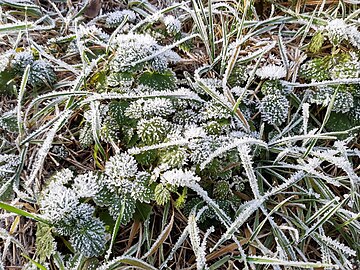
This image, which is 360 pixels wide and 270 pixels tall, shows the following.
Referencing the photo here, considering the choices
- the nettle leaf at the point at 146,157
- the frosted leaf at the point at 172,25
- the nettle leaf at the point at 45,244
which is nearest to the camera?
the nettle leaf at the point at 45,244

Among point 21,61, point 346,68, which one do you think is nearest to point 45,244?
point 21,61

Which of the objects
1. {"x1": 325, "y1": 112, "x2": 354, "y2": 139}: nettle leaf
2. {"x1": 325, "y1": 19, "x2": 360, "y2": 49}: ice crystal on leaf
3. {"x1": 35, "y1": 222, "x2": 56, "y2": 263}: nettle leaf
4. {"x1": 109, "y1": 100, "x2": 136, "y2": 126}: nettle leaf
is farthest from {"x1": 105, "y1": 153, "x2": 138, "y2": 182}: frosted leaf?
{"x1": 325, "y1": 19, "x2": 360, "y2": 49}: ice crystal on leaf

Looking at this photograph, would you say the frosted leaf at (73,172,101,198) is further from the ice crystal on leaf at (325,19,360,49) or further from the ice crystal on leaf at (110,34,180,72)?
the ice crystal on leaf at (325,19,360,49)

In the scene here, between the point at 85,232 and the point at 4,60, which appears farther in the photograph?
the point at 4,60

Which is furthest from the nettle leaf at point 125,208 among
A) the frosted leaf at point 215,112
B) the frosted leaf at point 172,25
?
the frosted leaf at point 172,25

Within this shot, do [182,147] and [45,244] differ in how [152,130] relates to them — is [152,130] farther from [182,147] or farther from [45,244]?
[45,244]

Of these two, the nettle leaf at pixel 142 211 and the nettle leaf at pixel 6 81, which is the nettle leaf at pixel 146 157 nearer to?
the nettle leaf at pixel 142 211

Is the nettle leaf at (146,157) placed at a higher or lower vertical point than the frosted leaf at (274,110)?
lower
